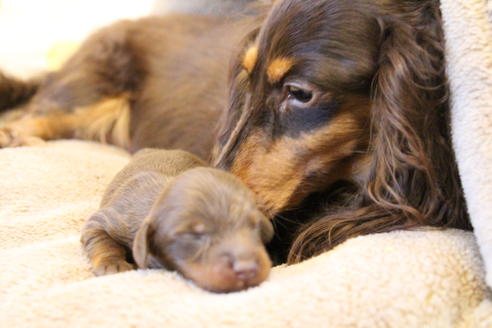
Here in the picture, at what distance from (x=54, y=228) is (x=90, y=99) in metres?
1.25

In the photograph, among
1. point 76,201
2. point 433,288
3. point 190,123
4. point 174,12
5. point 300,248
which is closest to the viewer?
point 433,288

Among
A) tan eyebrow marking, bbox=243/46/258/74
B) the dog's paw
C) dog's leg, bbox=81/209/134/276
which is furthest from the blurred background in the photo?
dog's leg, bbox=81/209/134/276

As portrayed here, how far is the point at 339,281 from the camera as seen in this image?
1064mm

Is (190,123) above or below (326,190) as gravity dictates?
below

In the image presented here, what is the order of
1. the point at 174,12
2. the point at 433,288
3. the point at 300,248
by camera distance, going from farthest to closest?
the point at 174,12 < the point at 300,248 < the point at 433,288

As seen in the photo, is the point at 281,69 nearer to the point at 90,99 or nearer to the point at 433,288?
the point at 433,288

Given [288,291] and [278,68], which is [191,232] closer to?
[288,291]

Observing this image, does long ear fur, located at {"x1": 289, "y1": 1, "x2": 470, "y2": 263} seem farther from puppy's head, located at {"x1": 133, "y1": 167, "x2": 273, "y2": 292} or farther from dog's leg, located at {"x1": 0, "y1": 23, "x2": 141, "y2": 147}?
dog's leg, located at {"x1": 0, "y1": 23, "x2": 141, "y2": 147}

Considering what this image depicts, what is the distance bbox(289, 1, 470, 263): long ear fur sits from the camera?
54.1 inches

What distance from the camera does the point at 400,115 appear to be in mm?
1381

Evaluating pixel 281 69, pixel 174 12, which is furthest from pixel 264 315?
pixel 174 12

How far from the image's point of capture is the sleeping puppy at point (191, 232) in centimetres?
117

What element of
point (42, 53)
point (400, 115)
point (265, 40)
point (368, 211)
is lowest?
point (42, 53)

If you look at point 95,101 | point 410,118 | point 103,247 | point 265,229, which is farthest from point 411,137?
point 95,101
